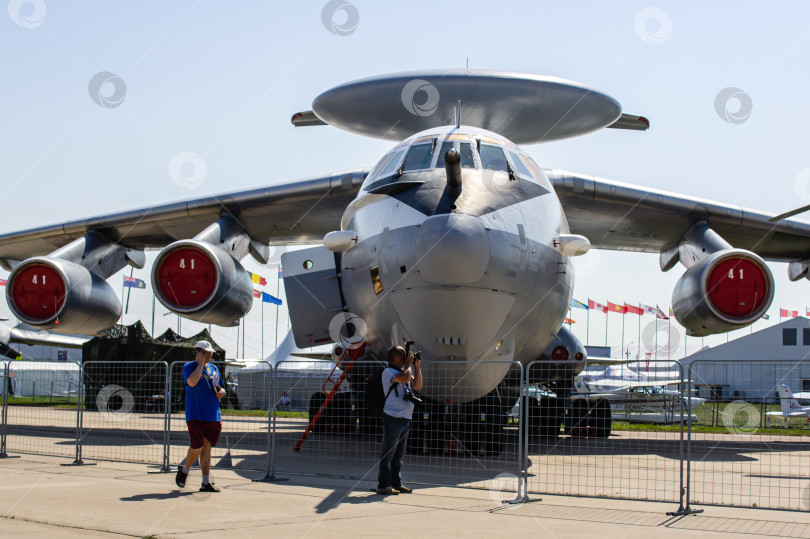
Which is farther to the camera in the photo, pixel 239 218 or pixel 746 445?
pixel 239 218

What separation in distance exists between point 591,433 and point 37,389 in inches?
996

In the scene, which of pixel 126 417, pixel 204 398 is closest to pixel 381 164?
pixel 204 398

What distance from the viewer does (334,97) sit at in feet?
47.7

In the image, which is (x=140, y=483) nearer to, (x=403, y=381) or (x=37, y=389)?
(x=403, y=381)

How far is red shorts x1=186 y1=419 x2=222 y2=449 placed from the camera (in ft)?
25.0

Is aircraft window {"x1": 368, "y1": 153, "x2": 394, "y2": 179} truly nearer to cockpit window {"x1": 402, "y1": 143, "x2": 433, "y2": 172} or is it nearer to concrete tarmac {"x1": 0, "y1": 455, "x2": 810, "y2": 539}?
cockpit window {"x1": 402, "y1": 143, "x2": 433, "y2": 172}

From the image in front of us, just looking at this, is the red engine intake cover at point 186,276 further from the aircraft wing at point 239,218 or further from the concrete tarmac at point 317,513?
the concrete tarmac at point 317,513

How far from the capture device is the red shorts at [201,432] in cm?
762

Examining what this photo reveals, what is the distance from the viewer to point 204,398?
7.73 meters

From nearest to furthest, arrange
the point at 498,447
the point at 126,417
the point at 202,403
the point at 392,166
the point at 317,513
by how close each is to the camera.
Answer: the point at 317,513
the point at 202,403
the point at 498,447
the point at 392,166
the point at 126,417

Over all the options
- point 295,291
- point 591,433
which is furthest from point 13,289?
point 591,433

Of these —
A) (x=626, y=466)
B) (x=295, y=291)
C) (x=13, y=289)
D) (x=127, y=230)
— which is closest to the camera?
(x=626, y=466)

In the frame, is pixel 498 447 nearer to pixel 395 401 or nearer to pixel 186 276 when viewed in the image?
pixel 395 401

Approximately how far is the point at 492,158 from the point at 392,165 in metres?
1.20
